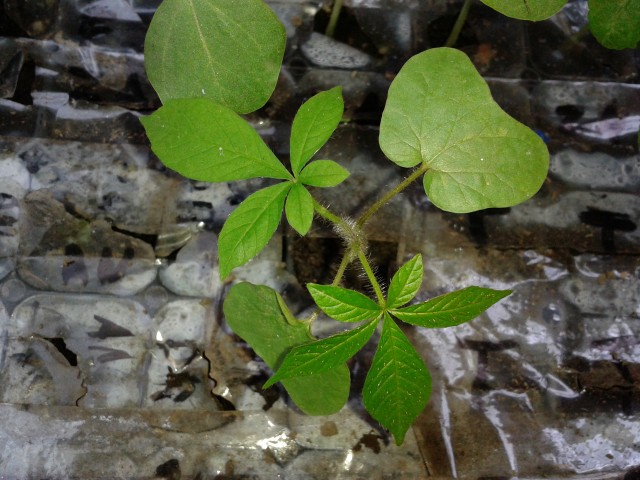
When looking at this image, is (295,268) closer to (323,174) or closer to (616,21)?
(323,174)

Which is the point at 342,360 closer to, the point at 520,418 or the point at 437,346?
the point at 437,346

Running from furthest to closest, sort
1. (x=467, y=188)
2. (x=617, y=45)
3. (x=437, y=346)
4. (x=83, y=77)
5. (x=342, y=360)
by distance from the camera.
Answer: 1. (x=83, y=77)
2. (x=437, y=346)
3. (x=617, y=45)
4. (x=467, y=188)
5. (x=342, y=360)

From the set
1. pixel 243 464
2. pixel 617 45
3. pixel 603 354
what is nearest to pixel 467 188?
pixel 617 45

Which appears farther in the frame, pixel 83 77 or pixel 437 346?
pixel 83 77

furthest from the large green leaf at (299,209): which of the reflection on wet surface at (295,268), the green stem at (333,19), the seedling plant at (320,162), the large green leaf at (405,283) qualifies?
the green stem at (333,19)

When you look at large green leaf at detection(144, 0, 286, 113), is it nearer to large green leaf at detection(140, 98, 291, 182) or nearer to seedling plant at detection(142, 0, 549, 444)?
seedling plant at detection(142, 0, 549, 444)

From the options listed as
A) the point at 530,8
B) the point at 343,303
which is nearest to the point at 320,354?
the point at 343,303

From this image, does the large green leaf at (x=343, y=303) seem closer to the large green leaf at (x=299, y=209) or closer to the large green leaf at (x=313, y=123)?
the large green leaf at (x=299, y=209)
